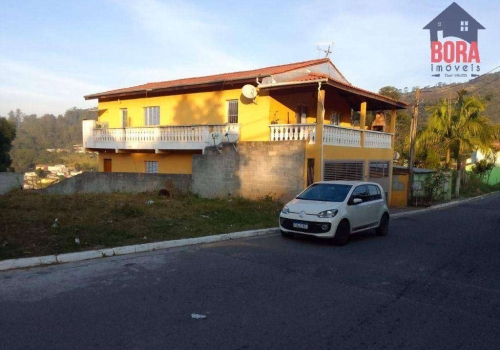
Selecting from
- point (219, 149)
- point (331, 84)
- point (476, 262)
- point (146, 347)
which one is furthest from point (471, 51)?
point (146, 347)

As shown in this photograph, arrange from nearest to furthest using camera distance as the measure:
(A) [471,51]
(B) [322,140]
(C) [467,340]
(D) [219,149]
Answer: (C) [467,340], (B) [322,140], (D) [219,149], (A) [471,51]

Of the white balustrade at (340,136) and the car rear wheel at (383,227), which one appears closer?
the car rear wheel at (383,227)

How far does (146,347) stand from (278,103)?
14.5m

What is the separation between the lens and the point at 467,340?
4.32 m

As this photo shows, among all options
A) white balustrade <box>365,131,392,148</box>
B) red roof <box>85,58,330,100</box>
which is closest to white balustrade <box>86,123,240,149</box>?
red roof <box>85,58,330,100</box>

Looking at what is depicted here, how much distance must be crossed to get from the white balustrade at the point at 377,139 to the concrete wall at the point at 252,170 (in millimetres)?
5336

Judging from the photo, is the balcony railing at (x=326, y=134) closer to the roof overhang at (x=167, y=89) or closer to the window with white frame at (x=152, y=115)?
the roof overhang at (x=167, y=89)

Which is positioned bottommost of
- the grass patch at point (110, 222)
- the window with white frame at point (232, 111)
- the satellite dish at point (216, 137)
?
the grass patch at point (110, 222)

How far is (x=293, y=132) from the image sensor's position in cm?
1548

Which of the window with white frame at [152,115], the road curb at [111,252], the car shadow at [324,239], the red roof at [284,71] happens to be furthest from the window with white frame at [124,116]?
the car shadow at [324,239]

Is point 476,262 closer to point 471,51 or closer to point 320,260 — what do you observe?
point 320,260

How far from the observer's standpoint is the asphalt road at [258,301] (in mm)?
4211

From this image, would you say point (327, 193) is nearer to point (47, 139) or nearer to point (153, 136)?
point (153, 136)

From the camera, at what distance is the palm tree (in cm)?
2733
